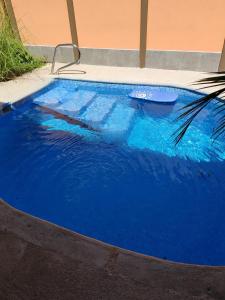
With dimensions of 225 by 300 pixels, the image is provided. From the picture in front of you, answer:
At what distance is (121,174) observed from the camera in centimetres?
430

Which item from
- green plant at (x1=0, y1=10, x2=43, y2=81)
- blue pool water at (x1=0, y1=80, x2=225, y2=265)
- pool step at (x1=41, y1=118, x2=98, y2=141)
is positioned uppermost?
green plant at (x1=0, y1=10, x2=43, y2=81)

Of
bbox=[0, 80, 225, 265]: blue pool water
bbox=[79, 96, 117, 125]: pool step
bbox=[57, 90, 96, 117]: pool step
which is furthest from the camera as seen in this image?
bbox=[57, 90, 96, 117]: pool step

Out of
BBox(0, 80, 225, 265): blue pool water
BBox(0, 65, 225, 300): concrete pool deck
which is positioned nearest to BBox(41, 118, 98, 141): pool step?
BBox(0, 80, 225, 265): blue pool water

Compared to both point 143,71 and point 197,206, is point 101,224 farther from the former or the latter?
point 143,71

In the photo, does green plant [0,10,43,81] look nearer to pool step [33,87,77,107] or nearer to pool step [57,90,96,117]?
pool step [33,87,77,107]

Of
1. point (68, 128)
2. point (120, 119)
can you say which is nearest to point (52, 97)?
point (68, 128)

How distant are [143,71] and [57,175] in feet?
15.1

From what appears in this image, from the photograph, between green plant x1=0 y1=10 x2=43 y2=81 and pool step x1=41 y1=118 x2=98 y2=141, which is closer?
pool step x1=41 y1=118 x2=98 y2=141

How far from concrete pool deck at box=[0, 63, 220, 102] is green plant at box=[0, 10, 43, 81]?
0.76 ft

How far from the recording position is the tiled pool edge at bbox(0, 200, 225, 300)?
206cm

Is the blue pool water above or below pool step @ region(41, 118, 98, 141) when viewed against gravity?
below

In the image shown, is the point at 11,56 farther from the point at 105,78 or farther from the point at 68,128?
the point at 68,128

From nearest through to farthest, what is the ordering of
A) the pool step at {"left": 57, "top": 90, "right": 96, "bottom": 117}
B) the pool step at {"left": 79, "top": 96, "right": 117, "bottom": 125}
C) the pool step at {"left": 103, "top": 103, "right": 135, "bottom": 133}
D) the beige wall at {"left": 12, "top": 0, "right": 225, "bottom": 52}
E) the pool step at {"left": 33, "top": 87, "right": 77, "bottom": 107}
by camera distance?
the pool step at {"left": 103, "top": 103, "right": 135, "bottom": 133} → the pool step at {"left": 79, "top": 96, "right": 117, "bottom": 125} → the pool step at {"left": 57, "top": 90, "right": 96, "bottom": 117} → the pool step at {"left": 33, "top": 87, "right": 77, "bottom": 107} → the beige wall at {"left": 12, "top": 0, "right": 225, "bottom": 52}

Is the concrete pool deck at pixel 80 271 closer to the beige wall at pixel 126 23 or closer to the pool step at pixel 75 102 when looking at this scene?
the pool step at pixel 75 102
